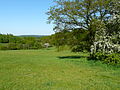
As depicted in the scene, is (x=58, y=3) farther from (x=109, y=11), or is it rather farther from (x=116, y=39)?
(x=116, y=39)

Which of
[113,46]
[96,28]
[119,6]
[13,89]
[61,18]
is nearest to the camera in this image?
[13,89]

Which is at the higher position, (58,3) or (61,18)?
(58,3)

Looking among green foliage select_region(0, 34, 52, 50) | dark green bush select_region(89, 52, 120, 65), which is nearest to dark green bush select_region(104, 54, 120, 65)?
dark green bush select_region(89, 52, 120, 65)

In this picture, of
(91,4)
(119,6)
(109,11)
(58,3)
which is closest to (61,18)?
(58,3)

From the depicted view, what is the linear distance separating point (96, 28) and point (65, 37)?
153 inches

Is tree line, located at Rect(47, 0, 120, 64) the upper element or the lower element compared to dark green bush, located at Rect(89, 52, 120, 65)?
upper

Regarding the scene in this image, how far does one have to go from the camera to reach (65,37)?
57.9 feet

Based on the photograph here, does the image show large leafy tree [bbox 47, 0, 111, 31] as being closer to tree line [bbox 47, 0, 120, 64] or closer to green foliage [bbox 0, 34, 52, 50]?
tree line [bbox 47, 0, 120, 64]

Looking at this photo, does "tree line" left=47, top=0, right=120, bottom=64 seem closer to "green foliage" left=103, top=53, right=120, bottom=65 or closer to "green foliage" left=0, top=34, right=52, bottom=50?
"green foliage" left=103, top=53, right=120, bottom=65

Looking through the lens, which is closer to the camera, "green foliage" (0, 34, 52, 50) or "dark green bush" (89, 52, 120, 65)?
"dark green bush" (89, 52, 120, 65)

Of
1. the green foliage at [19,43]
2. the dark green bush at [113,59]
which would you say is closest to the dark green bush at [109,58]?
the dark green bush at [113,59]

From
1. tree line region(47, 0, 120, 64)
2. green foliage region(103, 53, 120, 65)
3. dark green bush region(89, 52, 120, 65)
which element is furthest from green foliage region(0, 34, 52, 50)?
green foliage region(103, 53, 120, 65)

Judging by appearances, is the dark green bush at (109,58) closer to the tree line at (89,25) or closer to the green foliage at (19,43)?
the tree line at (89,25)

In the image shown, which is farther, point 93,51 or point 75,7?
point 75,7
